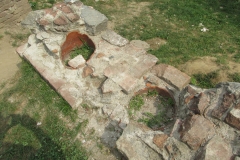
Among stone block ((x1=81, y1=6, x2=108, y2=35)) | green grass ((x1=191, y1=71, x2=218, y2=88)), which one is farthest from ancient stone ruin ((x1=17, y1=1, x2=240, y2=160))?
green grass ((x1=191, y1=71, x2=218, y2=88))

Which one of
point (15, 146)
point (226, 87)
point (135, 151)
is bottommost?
point (15, 146)

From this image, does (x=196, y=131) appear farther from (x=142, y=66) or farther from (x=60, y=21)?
(x=60, y=21)

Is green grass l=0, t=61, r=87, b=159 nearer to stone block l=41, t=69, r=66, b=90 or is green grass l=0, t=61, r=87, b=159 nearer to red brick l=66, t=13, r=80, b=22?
stone block l=41, t=69, r=66, b=90

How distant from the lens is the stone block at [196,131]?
2.31 m

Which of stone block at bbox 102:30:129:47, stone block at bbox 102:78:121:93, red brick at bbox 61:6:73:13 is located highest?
red brick at bbox 61:6:73:13

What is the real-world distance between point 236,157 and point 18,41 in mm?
5259

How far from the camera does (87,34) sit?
403 centimetres

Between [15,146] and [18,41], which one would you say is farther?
[18,41]

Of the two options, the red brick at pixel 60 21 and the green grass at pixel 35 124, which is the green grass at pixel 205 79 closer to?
the green grass at pixel 35 124

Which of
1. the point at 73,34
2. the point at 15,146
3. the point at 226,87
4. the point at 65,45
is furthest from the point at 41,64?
the point at 226,87

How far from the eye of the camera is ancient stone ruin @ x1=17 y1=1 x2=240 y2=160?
233 centimetres

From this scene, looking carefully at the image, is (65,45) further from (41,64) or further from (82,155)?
(82,155)

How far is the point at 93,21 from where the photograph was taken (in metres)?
3.91

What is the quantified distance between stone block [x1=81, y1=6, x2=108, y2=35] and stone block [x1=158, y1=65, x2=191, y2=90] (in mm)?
1431
